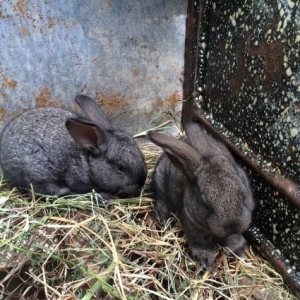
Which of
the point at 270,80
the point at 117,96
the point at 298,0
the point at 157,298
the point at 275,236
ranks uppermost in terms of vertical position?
the point at 298,0

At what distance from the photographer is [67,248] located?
298 cm

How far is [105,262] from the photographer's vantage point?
291cm

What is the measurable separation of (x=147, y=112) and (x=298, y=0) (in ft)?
5.88

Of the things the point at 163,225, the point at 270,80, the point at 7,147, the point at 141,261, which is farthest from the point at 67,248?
the point at 270,80

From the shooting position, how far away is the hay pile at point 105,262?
9.21ft

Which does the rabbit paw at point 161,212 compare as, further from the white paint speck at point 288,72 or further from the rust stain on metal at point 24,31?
the rust stain on metal at point 24,31

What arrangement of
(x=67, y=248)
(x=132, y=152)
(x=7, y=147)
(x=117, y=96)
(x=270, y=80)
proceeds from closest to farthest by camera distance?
(x=270, y=80) → (x=67, y=248) → (x=132, y=152) → (x=7, y=147) → (x=117, y=96)

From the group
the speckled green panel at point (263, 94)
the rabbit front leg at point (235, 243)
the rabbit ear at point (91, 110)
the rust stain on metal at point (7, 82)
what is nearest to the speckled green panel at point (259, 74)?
the speckled green panel at point (263, 94)

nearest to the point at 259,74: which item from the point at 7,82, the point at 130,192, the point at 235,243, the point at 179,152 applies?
the point at 179,152

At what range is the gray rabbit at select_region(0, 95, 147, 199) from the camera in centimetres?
335

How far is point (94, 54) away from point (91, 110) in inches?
19.5

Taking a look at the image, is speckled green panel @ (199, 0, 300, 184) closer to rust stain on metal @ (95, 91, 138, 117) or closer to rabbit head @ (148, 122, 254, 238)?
rabbit head @ (148, 122, 254, 238)

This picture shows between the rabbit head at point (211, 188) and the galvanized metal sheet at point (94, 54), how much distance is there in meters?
1.08

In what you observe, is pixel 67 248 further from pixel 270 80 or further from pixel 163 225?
pixel 270 80
